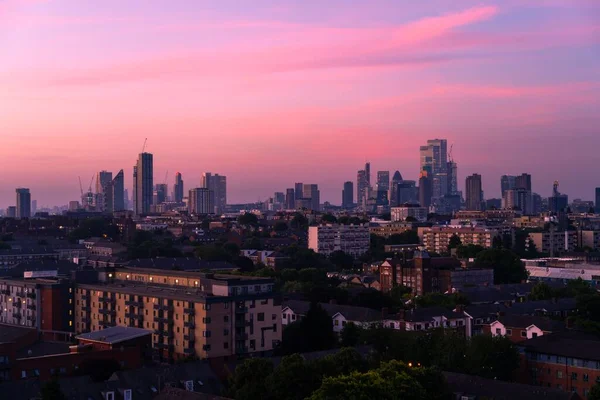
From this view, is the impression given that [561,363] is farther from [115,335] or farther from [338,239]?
[338,239]

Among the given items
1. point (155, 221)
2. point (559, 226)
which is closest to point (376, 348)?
point (559, 226)

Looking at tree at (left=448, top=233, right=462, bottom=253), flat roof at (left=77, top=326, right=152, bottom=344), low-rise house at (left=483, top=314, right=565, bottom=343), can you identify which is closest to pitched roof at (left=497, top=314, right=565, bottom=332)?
low-rise house at (left=483, top=314, right=565, bottom=343)

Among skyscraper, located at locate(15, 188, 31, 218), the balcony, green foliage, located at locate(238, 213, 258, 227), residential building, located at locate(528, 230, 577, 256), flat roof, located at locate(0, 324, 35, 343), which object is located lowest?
flat roof, located at locate(0, 324, 35, 343)

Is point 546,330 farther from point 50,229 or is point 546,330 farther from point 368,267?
point 50,229

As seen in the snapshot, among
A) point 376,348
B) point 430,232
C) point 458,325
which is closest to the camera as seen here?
point 376,348

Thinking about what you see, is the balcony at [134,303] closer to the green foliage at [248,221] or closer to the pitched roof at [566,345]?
the pitched roof at [566,345]

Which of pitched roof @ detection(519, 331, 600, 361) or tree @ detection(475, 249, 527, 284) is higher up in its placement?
tree @ detection(475, 249, 527, 284)

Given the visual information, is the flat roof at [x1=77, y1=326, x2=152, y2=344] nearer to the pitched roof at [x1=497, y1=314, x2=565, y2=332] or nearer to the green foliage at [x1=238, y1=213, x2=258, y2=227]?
the pitched roof at [x1=497, y1=314, x2=565, y2=332]
